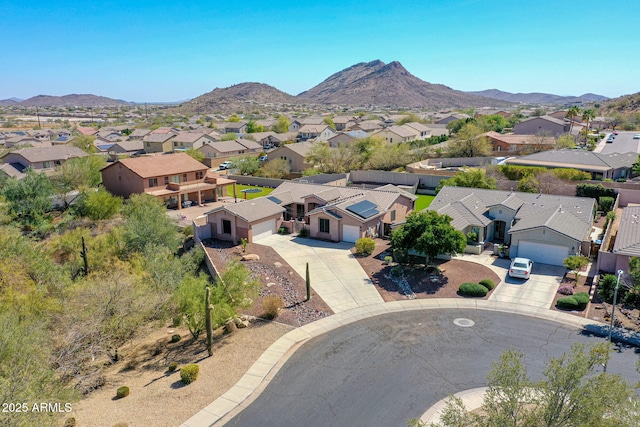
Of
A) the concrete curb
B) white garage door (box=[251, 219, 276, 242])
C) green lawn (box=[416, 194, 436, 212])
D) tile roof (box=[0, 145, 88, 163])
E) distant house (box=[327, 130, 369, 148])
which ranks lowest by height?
the concrete curb

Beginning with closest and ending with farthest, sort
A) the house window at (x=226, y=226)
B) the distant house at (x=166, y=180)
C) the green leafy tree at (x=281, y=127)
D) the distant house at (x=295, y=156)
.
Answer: the house window at (x=226, y=226) < the distant house at (x=166, y=180) < the distant house at (x=295, y=156) < the green leafy tree at (x=281, y=127)

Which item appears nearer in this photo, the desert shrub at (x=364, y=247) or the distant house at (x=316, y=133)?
the desert shrub at (x=364, y=247)

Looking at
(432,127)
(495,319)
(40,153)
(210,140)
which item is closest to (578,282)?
(495,319)

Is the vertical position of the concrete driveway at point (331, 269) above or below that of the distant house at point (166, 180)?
below

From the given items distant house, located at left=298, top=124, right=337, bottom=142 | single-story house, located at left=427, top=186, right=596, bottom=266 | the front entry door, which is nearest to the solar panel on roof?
single-story house, located at left=427, top=186, right=596, bottom=266

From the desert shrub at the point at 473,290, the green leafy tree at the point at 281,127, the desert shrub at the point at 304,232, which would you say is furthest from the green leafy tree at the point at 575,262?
the green leafy tree at the point at 281,127

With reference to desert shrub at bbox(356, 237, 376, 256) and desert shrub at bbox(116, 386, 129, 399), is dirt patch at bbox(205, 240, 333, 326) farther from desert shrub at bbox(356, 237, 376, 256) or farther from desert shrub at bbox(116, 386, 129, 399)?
desert shrub at bbox(116, 386, 129, 399)

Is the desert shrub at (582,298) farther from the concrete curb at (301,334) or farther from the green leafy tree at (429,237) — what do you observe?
the green leafy tree at (429,237)
